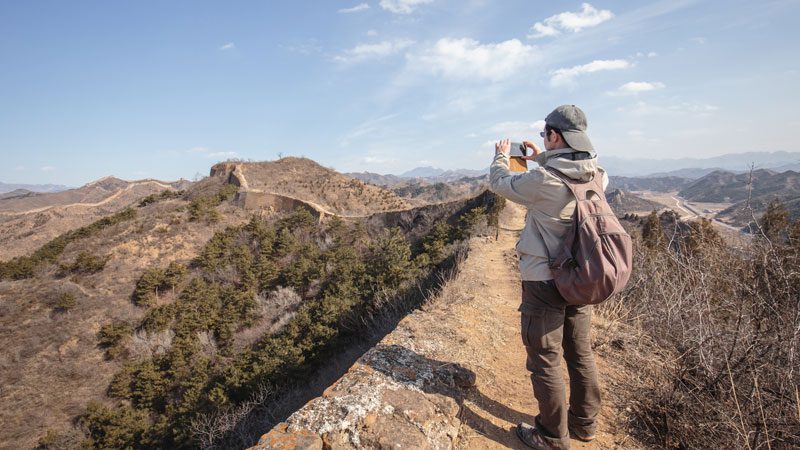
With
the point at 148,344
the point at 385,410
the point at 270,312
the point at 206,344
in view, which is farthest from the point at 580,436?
the point at 148,344

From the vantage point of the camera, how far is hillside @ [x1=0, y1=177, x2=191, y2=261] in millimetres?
35966

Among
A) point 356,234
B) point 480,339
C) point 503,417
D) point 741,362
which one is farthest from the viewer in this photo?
point 356,234

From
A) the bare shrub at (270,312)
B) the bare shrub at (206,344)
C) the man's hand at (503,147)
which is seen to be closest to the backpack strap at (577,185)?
the man's hand at (503,147)

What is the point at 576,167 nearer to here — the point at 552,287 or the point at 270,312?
the point at 552,287

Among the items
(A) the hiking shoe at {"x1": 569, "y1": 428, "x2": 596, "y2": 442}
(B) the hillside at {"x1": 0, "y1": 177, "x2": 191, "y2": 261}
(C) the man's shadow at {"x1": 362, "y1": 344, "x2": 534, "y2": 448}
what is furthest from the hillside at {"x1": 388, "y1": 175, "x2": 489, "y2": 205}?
(B) the hillside at {"x1": 0, "y1": 177, "x2": 191, "y2": 261}

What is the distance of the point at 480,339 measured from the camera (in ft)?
13.4

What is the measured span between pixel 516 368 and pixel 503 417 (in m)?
0.86

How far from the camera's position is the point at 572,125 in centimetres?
204

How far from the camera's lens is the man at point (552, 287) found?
2.03 meters

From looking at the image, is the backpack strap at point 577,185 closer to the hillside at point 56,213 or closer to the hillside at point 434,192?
the hillside at point 434,192

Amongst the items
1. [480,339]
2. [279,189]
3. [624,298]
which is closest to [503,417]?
[480,339]

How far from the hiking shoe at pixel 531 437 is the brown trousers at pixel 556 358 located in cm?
5

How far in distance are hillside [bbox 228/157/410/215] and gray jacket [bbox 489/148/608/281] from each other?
27219 mm

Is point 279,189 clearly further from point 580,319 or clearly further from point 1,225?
point 1,225
